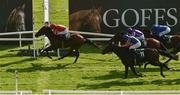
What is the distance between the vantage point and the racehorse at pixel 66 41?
20.2 metres

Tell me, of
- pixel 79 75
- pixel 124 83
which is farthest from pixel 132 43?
pixel 79 75

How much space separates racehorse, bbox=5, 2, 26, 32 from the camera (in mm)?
23047

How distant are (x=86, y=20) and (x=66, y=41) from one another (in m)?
2.34

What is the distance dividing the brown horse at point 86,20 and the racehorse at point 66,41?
6.89 ft

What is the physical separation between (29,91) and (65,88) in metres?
1.39

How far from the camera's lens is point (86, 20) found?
73.8 ft

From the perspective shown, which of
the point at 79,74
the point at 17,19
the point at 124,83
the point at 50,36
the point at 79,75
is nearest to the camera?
Result: the point at 124,83

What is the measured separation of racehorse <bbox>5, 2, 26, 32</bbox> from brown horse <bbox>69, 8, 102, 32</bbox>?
182cm

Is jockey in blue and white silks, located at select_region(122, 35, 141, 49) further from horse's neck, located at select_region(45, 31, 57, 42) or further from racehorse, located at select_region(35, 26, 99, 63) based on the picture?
horse's neck, located at select_region(45, 31, 57, 42)

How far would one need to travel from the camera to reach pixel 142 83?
17.3 m

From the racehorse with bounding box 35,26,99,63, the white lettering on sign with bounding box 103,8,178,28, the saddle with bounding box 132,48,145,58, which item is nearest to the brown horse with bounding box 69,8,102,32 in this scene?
the white lettering on sign with bounding box 103,8,178,28

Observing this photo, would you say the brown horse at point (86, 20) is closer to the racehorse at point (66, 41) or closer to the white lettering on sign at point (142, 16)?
the white lettering on sign at point (142, 16)

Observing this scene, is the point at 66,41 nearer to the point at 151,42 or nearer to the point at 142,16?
the point at 151,42

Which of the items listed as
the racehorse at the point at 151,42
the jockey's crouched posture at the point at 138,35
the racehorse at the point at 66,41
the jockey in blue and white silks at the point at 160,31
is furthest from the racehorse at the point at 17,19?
the jockey's crouched posture at the point at 138,35
